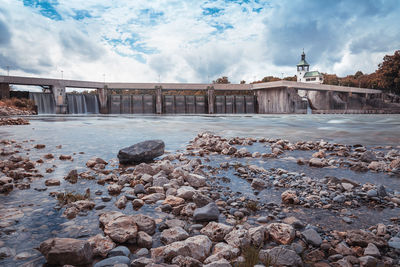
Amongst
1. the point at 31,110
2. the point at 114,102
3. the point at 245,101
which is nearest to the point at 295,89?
the point at 245,101

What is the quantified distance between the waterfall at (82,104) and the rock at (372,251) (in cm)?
5046

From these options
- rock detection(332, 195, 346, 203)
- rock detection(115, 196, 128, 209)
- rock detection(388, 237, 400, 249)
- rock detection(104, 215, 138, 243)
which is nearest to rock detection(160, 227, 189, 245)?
rock detection(104, 215, 138, 243)

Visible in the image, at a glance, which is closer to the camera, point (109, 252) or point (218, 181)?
point (109, 252)

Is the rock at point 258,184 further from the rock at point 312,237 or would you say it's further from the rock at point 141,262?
the rock at point 141,262

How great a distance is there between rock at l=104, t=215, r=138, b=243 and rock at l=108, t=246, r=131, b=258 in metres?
0.12

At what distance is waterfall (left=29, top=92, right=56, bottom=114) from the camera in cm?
4275

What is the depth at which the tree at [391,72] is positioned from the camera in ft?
225

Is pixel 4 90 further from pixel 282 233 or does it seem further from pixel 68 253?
pixel 282 233

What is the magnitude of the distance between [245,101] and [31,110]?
3988 cm

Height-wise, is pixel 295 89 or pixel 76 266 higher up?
pixel 295 89

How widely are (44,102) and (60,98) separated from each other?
2728 mm

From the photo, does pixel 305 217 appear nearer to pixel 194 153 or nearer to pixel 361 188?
pixel 361 188

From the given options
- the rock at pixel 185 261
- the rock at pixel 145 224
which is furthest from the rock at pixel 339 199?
the rock at pixel 145 224

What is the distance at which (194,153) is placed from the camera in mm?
6723
